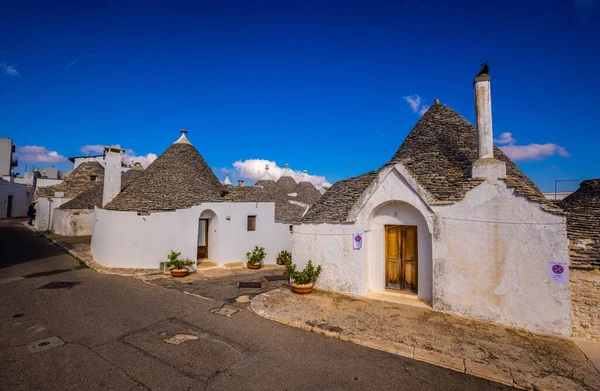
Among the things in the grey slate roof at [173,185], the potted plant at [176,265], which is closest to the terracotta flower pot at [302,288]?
the potted plant at [176,265]

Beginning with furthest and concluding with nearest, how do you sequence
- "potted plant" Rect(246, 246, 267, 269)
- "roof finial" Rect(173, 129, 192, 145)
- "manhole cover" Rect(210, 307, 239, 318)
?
"roof finial" Rect(173, 129, 192, 145)
"potted plant" Rect(246, 246, 267, 269)
"manhole cover" Rect(210, 307, 239, 318)

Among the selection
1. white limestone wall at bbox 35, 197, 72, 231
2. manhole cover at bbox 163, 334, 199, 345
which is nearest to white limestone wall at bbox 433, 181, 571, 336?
manhole cover at bbox 163, 334, 199, 345

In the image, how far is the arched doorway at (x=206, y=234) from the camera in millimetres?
15312

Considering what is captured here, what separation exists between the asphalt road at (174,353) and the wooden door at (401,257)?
13.1 feet

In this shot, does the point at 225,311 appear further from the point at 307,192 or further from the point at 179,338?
the point at 307,192

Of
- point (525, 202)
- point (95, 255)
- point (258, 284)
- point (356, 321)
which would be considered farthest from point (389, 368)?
point (95, 255)

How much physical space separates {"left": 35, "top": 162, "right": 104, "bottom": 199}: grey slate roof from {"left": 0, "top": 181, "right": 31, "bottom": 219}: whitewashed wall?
1183cm

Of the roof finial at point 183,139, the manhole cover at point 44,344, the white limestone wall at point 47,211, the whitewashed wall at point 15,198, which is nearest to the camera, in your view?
the manhole cover at point 44,344

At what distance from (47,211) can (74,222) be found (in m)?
6.75

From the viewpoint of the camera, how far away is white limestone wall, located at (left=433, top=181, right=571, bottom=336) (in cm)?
676

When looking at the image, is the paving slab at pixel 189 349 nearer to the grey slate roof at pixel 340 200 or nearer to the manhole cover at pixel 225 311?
the manhole cover at pixel 225 311

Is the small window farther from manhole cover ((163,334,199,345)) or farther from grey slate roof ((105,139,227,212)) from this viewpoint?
manhole cover ((163,334,199,345))

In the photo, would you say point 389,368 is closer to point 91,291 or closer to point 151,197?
point 91,291

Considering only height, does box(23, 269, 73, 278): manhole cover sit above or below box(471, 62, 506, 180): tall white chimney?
below
